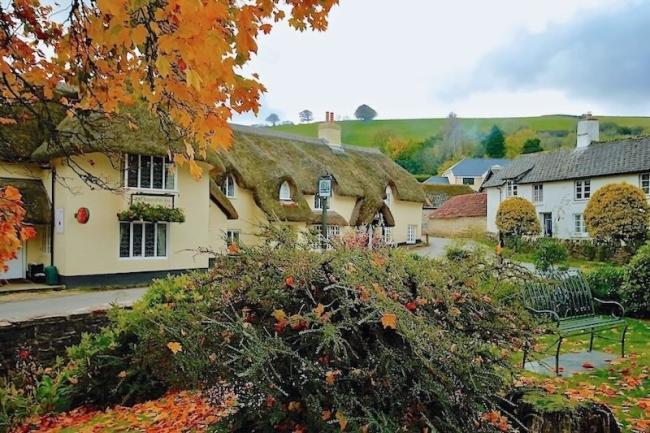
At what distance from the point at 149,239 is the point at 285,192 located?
8.94m

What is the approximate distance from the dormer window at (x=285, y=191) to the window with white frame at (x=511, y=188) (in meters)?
21.2

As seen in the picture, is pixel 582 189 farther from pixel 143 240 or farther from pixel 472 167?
pixel 472 167

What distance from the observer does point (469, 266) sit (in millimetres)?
4062

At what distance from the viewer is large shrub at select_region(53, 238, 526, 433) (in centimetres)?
305

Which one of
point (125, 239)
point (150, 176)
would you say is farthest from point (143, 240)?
point (150, 176)

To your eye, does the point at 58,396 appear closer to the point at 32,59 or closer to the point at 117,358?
the point at 117,358

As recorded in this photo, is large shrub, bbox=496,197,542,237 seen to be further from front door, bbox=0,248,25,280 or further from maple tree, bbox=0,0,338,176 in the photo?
maple tree, bbox=0,0,338,176

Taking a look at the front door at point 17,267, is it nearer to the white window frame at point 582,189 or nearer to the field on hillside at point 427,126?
the white window frame at point 582,189

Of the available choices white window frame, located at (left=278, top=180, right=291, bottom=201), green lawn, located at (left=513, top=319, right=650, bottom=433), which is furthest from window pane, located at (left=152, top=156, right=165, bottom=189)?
green lawn, located at (left=513, top=319, right=650, bottom=433)

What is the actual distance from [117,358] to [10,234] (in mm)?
2183

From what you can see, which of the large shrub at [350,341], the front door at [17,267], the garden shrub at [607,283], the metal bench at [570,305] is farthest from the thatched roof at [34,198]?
the garden shrub at [607,283]

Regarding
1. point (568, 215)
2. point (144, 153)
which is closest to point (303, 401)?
point (144, 153)

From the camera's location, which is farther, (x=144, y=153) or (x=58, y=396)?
(x=144, y=153)

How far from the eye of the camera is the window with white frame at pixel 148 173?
18.1 m
